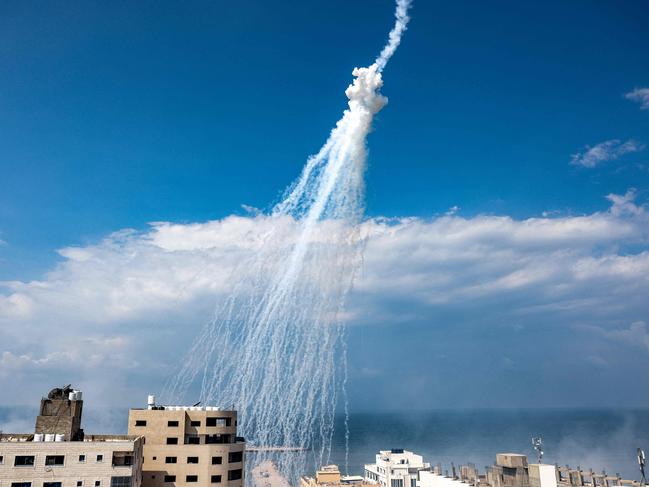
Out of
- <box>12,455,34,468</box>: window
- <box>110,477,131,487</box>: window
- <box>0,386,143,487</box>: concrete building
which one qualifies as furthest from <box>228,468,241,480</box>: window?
<box>12,455,34,468</box>: window

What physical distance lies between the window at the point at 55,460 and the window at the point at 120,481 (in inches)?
182

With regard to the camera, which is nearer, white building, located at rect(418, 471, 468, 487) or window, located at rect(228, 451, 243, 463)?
window, located at rect(228, 451, 243, 463)

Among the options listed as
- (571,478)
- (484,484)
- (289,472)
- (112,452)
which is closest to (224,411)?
(112,452)

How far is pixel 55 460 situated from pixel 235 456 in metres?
20.1

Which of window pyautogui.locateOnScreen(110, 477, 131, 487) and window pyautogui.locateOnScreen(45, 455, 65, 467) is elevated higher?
window pyautogui.locateOnScreen(45, 455, 65, 467)

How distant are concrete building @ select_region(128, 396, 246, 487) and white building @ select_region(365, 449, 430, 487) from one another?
5097cm

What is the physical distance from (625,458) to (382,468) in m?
118

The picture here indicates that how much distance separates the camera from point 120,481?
4566cm

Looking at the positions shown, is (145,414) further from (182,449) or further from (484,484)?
(484,484)

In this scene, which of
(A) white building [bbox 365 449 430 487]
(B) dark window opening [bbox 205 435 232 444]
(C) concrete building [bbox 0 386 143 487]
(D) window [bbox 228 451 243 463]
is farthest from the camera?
(A) white building [bbox 365 449 430 487]

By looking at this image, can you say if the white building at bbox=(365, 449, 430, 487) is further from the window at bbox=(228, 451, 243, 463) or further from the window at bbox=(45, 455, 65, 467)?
the window at bbox=(45, 455, 65, 467)

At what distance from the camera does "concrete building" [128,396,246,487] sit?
55219 millimetres

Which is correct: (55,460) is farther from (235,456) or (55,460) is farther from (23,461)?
(235,456)

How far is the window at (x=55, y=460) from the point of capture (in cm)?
4425
